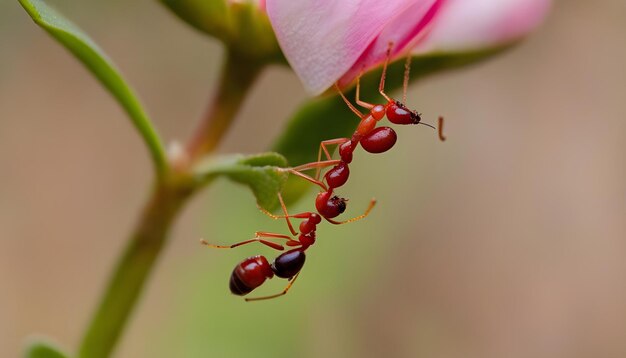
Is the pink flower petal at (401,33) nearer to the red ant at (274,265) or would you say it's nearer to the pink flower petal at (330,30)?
the pink flower petal at (330,30)

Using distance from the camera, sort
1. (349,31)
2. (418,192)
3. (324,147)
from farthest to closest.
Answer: (418,192), (324,147), (349,31)

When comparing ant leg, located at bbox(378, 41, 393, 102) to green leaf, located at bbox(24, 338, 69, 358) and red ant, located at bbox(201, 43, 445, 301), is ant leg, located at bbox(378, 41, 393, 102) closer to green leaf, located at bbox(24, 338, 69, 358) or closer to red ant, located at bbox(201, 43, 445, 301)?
red ant, located at bbox(201, 43, 445, 301)

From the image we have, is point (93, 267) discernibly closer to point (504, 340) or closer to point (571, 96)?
point (504, 340)

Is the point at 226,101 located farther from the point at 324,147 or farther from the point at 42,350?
the point at 42,350

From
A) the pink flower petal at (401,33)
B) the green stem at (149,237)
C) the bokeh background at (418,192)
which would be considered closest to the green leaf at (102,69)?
the green stem at (149,237)

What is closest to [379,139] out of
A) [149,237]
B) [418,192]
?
[149,237]

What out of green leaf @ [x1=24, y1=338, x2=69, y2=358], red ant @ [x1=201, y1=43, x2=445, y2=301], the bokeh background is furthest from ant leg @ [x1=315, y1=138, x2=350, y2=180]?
the bokeh background

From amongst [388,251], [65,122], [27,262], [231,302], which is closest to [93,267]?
[27,262]
